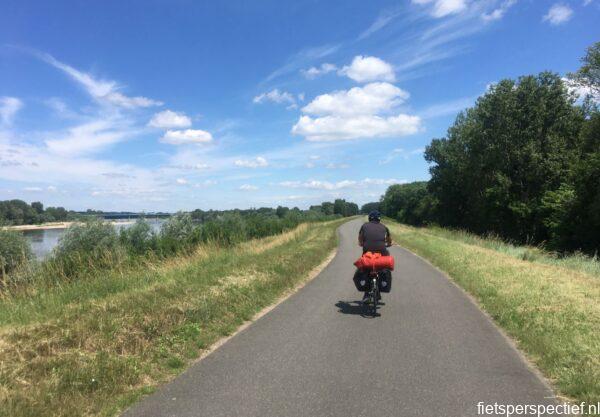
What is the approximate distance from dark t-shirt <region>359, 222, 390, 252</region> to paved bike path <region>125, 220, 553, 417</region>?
1.37 m

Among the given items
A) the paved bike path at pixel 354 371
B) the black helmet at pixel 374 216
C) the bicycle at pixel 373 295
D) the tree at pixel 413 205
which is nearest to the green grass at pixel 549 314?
the paved bike path at pixel 354 371

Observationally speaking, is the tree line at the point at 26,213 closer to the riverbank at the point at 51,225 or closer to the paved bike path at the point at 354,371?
the riverbank at the point at 51,225

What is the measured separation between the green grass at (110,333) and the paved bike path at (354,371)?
46 centimetres

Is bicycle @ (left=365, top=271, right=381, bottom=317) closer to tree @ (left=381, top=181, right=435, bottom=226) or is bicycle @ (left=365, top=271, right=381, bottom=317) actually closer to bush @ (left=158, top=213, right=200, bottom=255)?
bush @ (left=158, top=213, right=200, bottom=255)

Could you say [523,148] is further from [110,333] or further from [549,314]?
[110,333]

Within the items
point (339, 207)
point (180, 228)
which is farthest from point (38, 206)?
point (339, 207)

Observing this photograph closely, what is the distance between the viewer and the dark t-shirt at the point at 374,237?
29.9 feet

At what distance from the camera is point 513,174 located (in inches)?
1879

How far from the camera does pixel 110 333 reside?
614 cm

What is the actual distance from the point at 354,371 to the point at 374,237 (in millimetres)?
4287

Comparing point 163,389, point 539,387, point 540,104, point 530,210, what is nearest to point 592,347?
point 539,387

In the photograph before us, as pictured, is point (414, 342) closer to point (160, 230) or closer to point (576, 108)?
point (160, 230)

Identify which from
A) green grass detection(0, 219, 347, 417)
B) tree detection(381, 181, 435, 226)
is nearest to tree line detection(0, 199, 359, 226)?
green grass detection(0, 219, 347, 417)

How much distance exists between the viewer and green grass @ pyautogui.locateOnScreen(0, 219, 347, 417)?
4.51 metres
